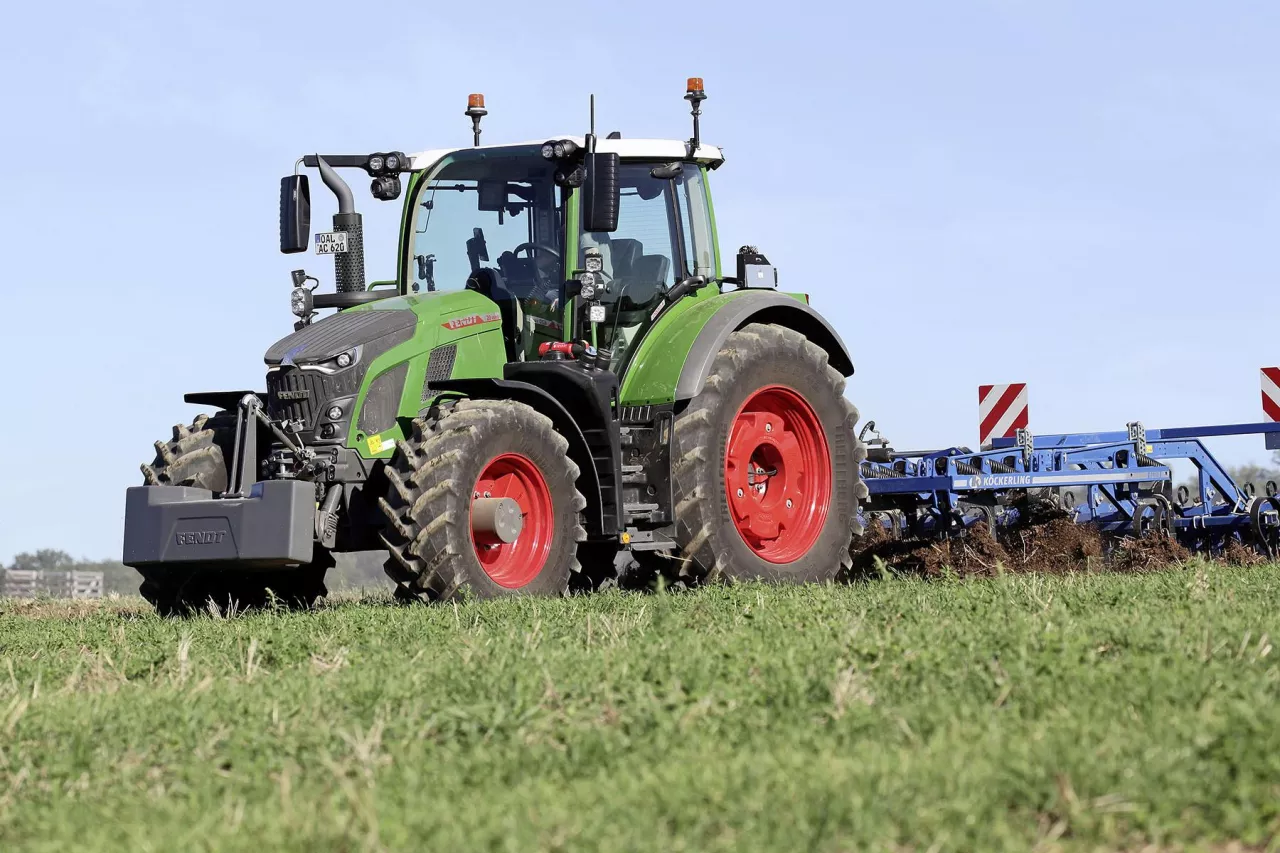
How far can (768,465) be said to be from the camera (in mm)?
10266

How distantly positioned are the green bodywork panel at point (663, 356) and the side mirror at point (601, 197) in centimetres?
109

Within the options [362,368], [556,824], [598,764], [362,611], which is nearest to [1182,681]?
[598,764]

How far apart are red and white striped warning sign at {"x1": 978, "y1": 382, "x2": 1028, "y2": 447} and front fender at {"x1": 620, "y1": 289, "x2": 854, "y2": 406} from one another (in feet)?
15.1

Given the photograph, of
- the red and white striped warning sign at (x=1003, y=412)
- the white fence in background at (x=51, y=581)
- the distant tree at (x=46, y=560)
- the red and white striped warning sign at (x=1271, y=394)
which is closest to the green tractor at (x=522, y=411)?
the red and white striped warning sign at (x=1003, y=412)

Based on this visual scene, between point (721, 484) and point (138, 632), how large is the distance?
11.4ft

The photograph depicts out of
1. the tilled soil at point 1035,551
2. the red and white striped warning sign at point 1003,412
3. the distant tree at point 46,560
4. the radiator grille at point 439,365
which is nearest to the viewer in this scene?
the radiator grille at point 439,365

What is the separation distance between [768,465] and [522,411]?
2319 millimetres

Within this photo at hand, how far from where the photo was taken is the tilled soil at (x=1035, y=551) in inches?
473

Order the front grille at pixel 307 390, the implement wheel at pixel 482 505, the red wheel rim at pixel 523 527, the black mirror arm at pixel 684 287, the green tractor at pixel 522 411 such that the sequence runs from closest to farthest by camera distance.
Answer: the implement wheel at pixel 482 505 → the green tractor at pixel 522 411 → the red wheel rim at pixel 523 527 → the front grille at pixel 307 390 → the black mirror arm at pixel 684 287

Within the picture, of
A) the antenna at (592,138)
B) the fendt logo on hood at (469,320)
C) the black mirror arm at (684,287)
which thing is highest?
the antenna at (592,138)

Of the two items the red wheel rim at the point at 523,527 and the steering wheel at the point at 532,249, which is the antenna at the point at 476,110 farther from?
the red wheel rim at the point at 523,527

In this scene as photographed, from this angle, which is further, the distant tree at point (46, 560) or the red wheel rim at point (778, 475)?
the distant tree at point (46, 560)

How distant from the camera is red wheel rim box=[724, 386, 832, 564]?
9.89 m

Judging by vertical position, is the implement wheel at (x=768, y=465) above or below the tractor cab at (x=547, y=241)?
below
